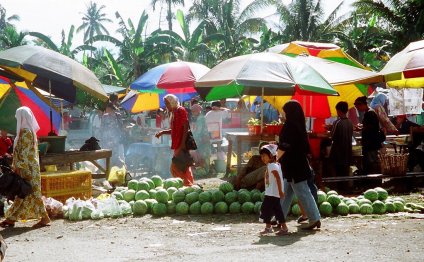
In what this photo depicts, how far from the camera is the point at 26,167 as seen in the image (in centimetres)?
771

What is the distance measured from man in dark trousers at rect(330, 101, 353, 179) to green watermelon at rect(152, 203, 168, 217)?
12.0ft

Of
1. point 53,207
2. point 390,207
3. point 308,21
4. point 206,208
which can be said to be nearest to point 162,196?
point 206,208

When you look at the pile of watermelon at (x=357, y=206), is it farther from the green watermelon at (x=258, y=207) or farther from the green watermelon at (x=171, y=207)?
the green watermelon at (x=171, y=207)

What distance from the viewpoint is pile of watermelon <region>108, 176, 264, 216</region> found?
8547mm

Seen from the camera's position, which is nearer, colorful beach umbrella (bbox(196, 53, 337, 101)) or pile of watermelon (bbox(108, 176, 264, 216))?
pile of watermelon (bbox(108, 176, 264, 216))

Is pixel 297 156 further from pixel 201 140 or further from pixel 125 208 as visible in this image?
pixel 201 140

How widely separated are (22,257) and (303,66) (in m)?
5.98

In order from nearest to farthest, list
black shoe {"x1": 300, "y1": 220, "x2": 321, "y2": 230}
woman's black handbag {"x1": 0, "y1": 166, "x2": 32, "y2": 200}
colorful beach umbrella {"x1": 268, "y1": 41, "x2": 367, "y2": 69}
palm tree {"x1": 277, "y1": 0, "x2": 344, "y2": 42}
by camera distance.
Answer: black shoe {"x1": 300, "y1": 220, "x2": 321, "y2": 230} < woman's black handbag {"x1": 0, "y1": 166, "x2": 32, "y2": 200} < colorful beach umbrella {"x1": 268, "y1": 41, "x2": 367, "y2": 69} < palm tree {"x1": 277, "y1": 0, "x2": 344, "y2": 42}

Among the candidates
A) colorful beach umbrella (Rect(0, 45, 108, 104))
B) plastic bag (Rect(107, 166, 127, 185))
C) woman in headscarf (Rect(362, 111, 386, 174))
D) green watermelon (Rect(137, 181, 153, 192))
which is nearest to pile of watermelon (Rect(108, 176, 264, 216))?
green watermelon (Rect(137, 181, 153, 192))

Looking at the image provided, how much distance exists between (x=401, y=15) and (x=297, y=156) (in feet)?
67.7

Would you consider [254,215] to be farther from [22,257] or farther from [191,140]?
[22,257]

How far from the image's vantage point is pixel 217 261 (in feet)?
18.3

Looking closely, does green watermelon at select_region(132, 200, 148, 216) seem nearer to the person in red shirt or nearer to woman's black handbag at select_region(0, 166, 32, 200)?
woman's black handbag at select_region(0, 166, 32, 200)

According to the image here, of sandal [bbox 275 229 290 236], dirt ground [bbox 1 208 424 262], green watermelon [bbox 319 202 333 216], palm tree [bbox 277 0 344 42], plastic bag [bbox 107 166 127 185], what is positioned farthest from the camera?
palm tree [bbox 277 0 344 42]
